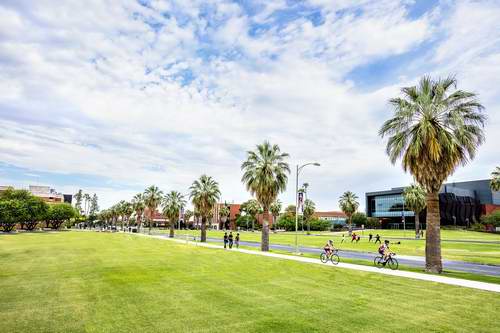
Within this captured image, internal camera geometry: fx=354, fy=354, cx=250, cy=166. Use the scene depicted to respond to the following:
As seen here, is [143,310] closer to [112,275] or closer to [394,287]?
[112,275]

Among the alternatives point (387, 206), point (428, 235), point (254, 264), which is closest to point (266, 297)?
point (254, 264)

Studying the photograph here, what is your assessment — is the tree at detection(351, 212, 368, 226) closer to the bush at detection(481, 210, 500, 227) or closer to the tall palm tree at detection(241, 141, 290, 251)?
the bush at detection(481, 210, 500, 227)

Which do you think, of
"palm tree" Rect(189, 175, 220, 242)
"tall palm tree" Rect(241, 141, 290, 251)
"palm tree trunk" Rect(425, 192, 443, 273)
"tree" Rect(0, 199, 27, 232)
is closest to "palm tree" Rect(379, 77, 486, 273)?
"palm tree trunk" Rect(425, 192, 443, 273)

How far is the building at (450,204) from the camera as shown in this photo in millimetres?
122875

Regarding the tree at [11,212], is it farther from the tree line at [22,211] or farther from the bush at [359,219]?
the bush at [359,219]

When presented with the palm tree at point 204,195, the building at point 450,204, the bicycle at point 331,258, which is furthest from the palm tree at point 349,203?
the bicycle at point 331,258

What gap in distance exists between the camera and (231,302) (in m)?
12.9

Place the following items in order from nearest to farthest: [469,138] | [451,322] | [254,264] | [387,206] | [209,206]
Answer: [451,322] → [469,138] → [254,264] → [209,206] → [387,206]

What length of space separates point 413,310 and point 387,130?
1461 centimetres

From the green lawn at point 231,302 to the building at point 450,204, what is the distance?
11230 cm

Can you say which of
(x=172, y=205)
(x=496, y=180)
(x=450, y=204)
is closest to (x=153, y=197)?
(x=172, y=205)

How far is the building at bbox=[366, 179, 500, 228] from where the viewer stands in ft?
403

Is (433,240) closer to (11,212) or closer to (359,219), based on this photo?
(11,212)

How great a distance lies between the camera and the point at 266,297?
13938 mm
